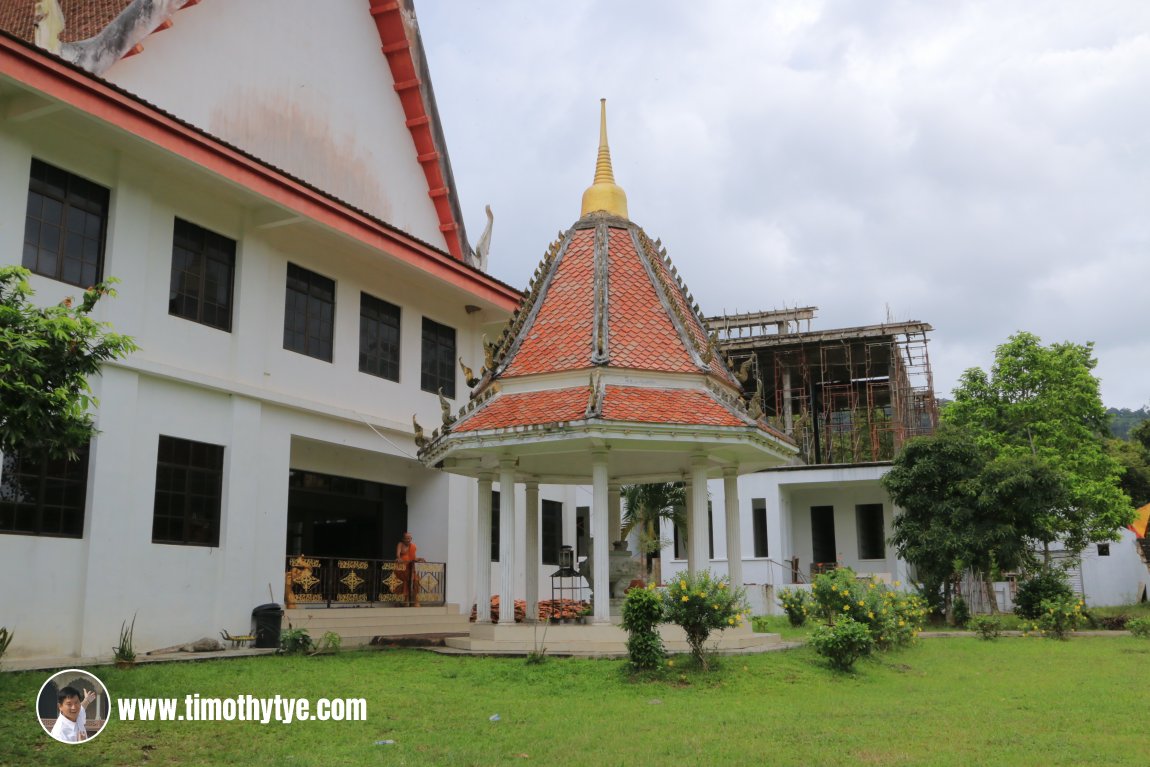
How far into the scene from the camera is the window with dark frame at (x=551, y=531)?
24.5 m

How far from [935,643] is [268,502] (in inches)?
462

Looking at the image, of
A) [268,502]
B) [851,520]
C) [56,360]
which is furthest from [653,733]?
[851,520]

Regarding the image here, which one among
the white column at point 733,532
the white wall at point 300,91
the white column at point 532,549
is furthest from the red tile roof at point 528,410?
the white wall at point 300,91

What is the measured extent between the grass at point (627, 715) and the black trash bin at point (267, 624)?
2048 millimetres

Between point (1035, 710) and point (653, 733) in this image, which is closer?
point (653, 733)

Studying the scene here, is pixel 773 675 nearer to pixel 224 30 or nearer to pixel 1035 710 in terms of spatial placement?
pixel 1035 710

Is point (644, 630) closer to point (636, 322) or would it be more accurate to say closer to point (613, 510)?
point (636, 322)

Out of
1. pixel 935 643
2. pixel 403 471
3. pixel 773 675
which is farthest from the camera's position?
pixel 403 471

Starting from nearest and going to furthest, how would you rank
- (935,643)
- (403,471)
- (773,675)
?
(773,675) → (935,643) → (403,471)

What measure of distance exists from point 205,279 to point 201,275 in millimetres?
94

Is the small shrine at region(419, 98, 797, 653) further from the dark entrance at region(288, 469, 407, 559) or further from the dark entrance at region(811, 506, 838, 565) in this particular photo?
the dark entrance at region(811, 506, 838, 565)

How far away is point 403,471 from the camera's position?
2142 centimetres

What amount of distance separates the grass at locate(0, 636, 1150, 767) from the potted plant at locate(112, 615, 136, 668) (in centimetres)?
49
